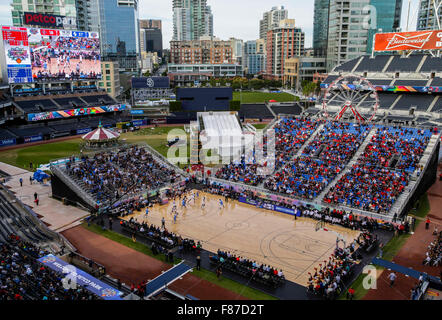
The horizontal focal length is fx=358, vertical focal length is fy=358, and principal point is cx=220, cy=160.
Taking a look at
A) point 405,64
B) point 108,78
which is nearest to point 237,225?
point 405,64

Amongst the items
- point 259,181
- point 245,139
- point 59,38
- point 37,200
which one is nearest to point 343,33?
point 245,139

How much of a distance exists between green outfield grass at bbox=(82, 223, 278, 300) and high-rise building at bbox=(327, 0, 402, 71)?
10925cm

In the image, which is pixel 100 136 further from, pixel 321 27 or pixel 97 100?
pixel 321 27

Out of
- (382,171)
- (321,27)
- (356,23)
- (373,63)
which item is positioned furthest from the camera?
(321,27)

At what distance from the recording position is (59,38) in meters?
71.1

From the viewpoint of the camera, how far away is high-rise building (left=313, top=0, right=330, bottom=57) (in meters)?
145

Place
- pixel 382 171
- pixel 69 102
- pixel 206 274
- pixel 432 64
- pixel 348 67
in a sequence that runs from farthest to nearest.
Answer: pixel 69 102 → pixel 348 67 → pixel 432 64 → pixel 382 171 → pixel 206 274

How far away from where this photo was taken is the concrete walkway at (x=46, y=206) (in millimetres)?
31422

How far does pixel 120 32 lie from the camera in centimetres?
18775

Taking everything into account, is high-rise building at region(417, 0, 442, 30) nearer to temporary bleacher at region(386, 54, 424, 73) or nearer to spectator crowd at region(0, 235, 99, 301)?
temporary bleacher at region(386, 54, 424, 73)

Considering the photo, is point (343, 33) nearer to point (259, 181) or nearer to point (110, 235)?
point (259, 181)

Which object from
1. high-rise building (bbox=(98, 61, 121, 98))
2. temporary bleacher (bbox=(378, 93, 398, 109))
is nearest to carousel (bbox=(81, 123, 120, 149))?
temporary bleacher (bbox=(378, 93, 398, 109))

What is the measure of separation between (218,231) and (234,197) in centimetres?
844

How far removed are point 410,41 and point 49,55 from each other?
66.7 meters
